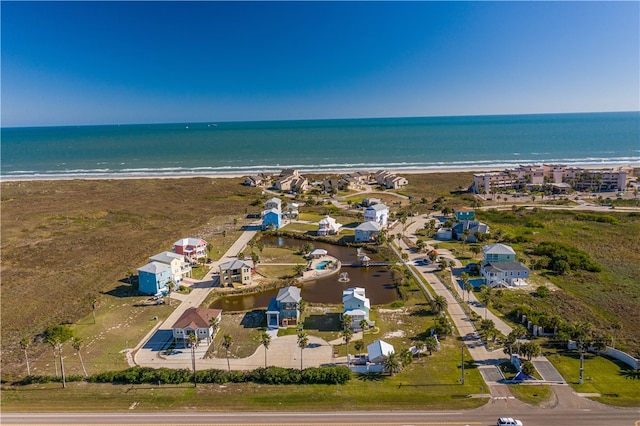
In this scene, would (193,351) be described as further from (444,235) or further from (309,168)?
(309,168)

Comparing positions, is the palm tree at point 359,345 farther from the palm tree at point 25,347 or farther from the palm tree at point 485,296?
the palm tree at point 25,347

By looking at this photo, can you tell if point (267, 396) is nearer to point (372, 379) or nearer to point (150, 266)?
point (372, 379)

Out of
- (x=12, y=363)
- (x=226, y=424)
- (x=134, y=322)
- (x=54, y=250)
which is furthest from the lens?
(x=54, y=250)

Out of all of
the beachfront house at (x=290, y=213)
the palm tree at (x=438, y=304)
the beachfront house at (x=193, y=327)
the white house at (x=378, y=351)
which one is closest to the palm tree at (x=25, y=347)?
the beachfront house at (x=193, y=327)

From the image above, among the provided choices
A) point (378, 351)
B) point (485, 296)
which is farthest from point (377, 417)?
point (485, 296)

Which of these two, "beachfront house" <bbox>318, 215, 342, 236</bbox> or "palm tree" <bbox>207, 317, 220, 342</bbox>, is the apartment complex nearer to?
"beachfront house" <bbox>318, 215, 342, 236</bbox>

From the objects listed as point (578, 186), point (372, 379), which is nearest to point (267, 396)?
point (372, 379)
